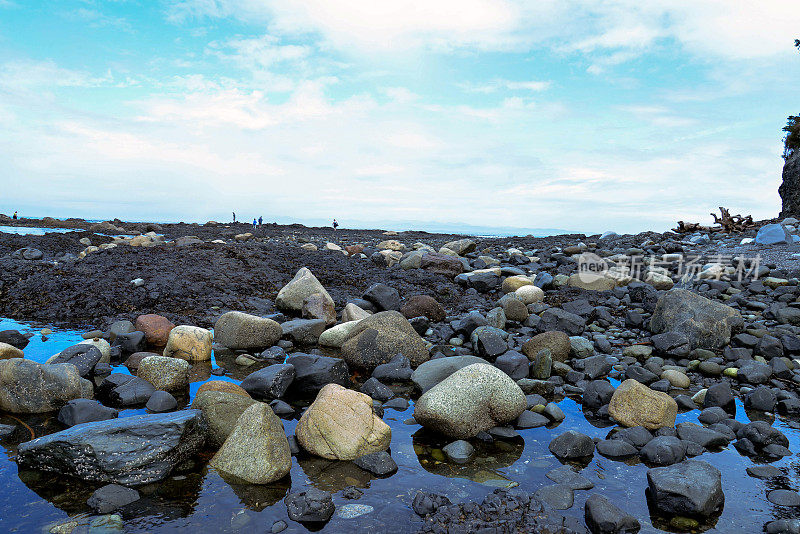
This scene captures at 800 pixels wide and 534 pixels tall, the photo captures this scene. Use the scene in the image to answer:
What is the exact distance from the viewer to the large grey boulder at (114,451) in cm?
396

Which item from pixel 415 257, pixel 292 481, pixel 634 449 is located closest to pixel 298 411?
pixel 292 481

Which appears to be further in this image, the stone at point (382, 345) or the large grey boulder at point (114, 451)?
the stone at point (382, 345)

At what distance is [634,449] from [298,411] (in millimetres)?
3671

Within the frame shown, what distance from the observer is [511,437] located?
5012 millimetres

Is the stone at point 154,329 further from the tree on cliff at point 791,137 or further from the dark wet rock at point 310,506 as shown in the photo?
the tree on cliff at point 791,137

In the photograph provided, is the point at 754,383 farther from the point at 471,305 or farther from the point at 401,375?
the point at 471,305

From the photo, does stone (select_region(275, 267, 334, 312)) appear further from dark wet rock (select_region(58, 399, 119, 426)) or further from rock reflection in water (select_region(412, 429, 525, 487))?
rock reflection in water (select_region(412, 429, 525, 487))

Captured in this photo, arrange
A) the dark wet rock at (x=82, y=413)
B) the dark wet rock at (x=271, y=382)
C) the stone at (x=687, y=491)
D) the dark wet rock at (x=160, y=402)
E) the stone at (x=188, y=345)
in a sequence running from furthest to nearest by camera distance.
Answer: the stone at (x=188, y=345), the dark wet rock at (x=271, y=382), the dark wet rock at (x=160, y=402), the dark wet rock at (x=82, y=413), the stone at (x=687, y=491)

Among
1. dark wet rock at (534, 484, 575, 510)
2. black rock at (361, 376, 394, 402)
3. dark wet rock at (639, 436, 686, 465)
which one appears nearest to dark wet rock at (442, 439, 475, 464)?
dark wet rock at (534, 484, 575, 510)

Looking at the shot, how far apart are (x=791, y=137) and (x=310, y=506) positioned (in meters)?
30.5

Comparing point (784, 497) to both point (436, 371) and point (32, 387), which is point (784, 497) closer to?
point (436, 371)

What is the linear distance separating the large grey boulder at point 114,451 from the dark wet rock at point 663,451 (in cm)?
436

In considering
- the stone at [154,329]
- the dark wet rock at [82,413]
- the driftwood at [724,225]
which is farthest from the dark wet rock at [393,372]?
the driftwood at [724,225]

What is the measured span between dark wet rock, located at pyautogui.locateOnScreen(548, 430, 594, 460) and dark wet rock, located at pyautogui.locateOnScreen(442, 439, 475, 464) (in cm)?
83
